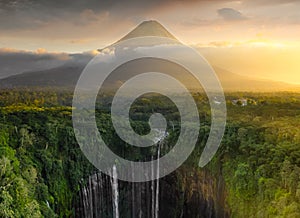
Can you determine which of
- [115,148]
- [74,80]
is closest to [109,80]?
[74,80]

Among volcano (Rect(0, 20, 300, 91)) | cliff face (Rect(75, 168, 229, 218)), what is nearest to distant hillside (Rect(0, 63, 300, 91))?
volcano (Rect(0, 20, 300, 91))

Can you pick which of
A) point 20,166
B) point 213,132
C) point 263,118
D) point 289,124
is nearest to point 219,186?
point 213,132

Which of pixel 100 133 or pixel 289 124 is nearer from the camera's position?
pixel 289 124

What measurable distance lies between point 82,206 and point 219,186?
18.6 feet

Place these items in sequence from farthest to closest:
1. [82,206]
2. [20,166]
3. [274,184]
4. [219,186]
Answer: [82,206]
[219,186]
[20,166]
[274,184]

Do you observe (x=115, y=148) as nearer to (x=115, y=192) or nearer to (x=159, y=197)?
(x=115, y=192)

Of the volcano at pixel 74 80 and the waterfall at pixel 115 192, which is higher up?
the volcano at pixel 74 80

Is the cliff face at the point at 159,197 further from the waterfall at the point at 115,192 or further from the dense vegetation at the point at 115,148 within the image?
the dense vegetation at the point at 115,148

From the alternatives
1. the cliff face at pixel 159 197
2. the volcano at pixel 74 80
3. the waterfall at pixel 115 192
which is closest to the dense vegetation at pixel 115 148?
the cliff face at pixel 159 197

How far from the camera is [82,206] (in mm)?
14438

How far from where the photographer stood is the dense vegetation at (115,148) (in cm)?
992

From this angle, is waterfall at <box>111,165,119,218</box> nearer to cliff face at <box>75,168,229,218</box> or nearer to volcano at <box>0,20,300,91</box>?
cliff face at <box>75,168,229,218</box>

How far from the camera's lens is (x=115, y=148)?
55.3 feet

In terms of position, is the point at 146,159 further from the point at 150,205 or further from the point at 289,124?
the point at 289,124
